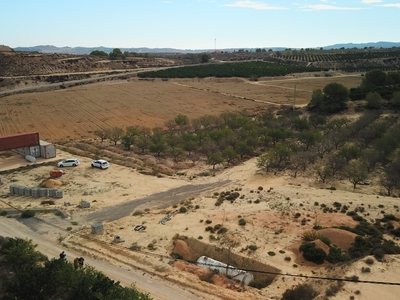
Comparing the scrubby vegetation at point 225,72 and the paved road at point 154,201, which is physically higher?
the scrubby vegetation at point 225,72

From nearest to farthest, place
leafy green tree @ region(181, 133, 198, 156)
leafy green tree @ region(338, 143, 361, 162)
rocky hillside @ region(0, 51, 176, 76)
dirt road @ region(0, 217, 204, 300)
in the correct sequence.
A: dirt road @ region(0, 217, 204, 300)
leafy green tree @ region(338, 143, 361, 162)
leafy green tree @ region(181, 133, 198, 156)
rocky hillside @ region(0, 51, 176, 76)

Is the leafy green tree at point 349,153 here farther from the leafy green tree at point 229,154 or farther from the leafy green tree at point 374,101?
the leafy green tree at point 374,101

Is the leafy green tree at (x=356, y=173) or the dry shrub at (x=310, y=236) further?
the leafy green tree at (x=356, y=173)

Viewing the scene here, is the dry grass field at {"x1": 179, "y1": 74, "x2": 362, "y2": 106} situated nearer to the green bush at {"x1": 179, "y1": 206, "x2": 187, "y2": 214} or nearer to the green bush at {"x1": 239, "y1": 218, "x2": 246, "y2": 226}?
the green bush at {"x1": 179, "y1": 206, "x2": 187, "y2": 214}

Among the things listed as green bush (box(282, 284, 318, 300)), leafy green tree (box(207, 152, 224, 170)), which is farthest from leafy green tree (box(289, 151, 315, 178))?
green bush (box(282, 284, 318, 300))

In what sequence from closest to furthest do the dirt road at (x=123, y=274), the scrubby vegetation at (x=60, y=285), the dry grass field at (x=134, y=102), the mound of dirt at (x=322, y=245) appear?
the scrubby vegetation at (x=60, y=285), the dirt road at (x=123, y=274), the mound of dirt at (x=322, y=245), the dry grass field at (x=134, y=102)

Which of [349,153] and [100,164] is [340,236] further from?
[100,164]

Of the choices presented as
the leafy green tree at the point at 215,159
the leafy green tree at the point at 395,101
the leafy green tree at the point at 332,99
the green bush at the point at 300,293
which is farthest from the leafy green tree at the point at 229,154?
the leafy green tree at the point at 395,101
